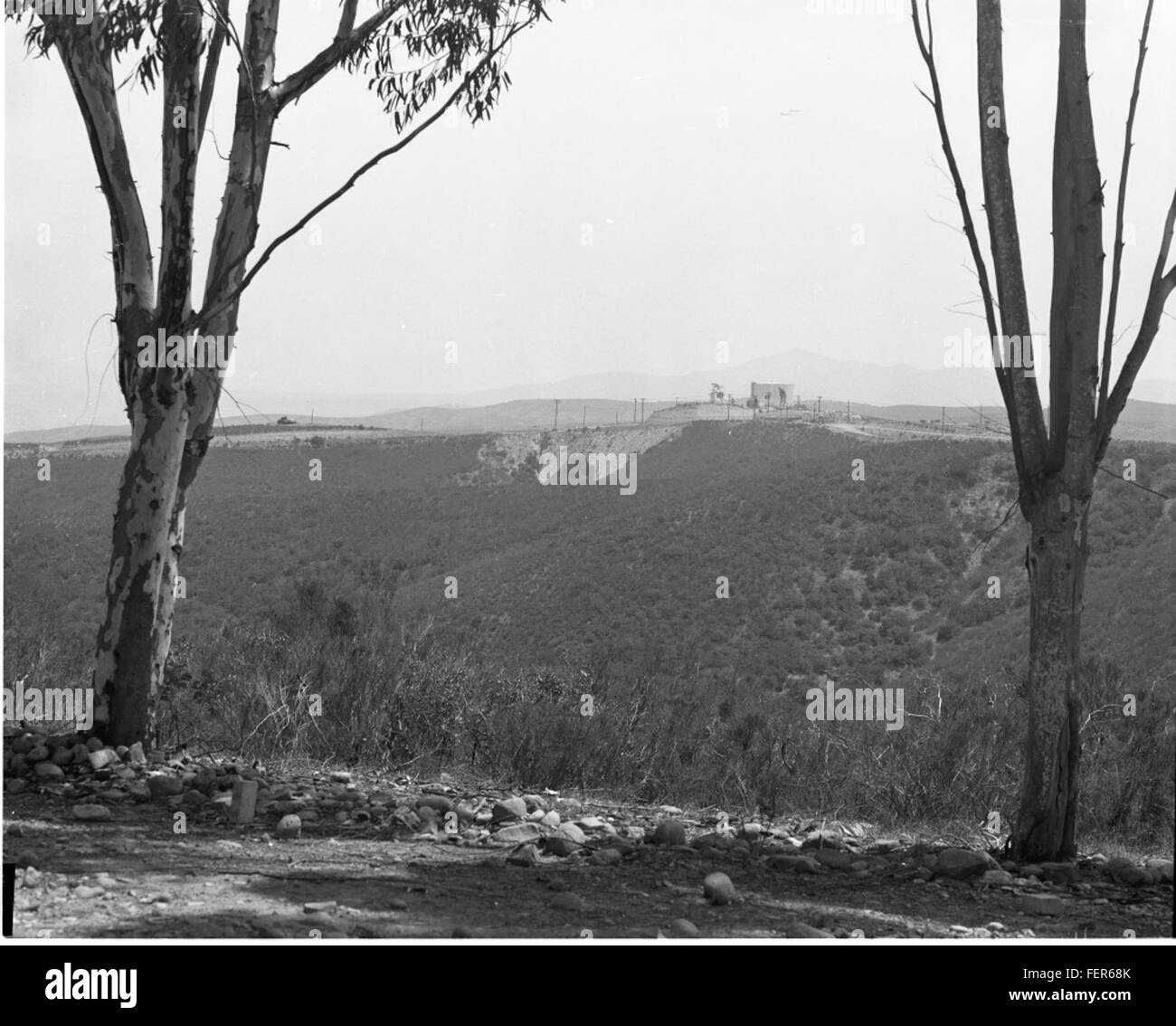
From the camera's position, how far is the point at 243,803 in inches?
179

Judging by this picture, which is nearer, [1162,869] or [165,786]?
[1162,869]

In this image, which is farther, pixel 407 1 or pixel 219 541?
pixel 219 541

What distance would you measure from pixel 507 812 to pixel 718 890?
131 centimetres

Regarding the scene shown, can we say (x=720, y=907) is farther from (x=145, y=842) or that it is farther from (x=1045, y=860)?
(x=145, y=842)

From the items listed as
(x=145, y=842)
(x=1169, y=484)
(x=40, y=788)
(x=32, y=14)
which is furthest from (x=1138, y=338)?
(x=1169, y=484)

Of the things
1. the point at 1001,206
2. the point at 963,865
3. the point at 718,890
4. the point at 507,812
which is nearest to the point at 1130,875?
the point at 963,865

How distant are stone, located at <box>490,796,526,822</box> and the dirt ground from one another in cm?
29

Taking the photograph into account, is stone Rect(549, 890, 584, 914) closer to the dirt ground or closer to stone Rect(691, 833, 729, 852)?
the dirt ground

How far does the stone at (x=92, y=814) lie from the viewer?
180 inches

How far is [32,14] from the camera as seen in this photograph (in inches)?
222

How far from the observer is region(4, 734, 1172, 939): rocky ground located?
3426 mm
